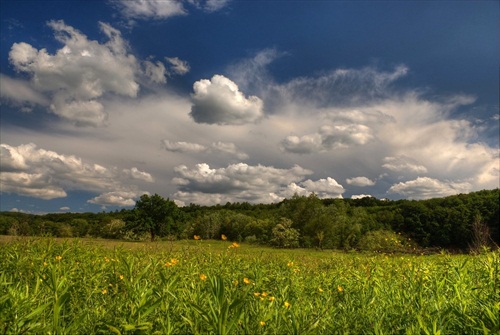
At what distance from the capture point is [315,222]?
5653 centimetres

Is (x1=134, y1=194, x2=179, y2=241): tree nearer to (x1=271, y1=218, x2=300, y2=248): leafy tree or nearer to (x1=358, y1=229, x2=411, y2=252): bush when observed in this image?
(x1=271, y1=218, x2=300, y2=248): leafy tree

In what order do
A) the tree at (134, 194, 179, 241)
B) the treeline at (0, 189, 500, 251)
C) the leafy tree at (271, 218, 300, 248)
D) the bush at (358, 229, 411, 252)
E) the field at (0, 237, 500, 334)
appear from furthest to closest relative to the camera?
the tree at (134, 194, 179, 241) → the treeline at (0, 189, 500, 251) → the leafy tree at (271, 218, 300, 248) → the bush at (358, 229, 411, 252) → the field at (0, 237, 500, 334)

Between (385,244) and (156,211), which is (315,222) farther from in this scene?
(156,211)

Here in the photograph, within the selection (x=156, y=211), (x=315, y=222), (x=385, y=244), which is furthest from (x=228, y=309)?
(x=156, y=211)

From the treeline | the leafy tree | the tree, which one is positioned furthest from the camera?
the tree

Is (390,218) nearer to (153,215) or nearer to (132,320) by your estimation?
(153,215)

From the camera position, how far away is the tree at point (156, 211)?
6425cm

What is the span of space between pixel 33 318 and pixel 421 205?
93.4 metres

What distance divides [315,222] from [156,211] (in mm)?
28620

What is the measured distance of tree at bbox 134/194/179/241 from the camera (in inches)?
2530

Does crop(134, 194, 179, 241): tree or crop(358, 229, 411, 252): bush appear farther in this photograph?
crop(134, 194, 179, 241): tree

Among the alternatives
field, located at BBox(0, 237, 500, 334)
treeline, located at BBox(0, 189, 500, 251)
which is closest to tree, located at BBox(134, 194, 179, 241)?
treeline, located at BBox(0, 189, 500, 251)

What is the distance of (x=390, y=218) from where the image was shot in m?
85.4

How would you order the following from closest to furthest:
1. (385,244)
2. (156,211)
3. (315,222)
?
1. (385,244)
2. (315,222)
3. (156,211)
